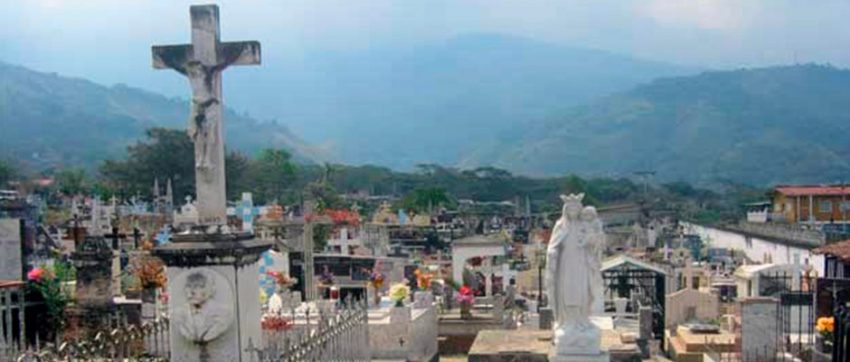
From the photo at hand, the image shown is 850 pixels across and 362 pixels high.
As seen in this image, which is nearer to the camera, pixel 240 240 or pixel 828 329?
pixel 240 240

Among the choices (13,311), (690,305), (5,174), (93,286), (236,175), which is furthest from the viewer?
(5,174)

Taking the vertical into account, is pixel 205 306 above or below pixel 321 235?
above

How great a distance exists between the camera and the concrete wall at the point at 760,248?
77.5 ft

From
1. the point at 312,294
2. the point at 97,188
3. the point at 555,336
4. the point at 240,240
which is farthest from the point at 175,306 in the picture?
the point at 97,188

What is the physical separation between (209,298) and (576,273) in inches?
121

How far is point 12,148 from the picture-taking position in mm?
118375

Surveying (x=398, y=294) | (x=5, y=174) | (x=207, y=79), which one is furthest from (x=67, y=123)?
(x=207, y=79)

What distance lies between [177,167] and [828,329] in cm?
4325

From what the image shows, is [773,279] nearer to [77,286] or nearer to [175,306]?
[77,286]

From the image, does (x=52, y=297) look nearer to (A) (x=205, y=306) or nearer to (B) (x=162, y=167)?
(A) (x=205, y=306)

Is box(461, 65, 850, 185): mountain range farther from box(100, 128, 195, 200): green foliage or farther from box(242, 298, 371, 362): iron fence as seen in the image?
box(242, 298, 371, 362): iron fence

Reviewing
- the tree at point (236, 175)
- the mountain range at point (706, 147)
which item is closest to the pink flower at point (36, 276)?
the tree at point (236, 175)

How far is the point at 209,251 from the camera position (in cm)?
745

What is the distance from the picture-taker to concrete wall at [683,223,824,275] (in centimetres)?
2361
